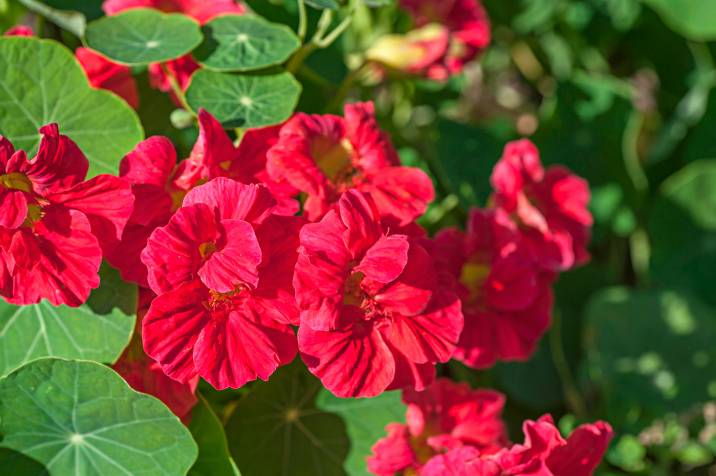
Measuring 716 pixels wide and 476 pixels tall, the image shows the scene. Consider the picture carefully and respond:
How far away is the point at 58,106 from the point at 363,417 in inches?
20.7

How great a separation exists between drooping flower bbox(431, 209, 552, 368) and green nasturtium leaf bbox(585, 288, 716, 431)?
0.44m

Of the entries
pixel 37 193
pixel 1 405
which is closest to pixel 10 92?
pixel 37 193

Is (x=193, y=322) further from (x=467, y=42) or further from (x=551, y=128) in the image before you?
(x=551, y=128)

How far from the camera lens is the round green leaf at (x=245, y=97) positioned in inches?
37.5

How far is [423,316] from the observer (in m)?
0.84

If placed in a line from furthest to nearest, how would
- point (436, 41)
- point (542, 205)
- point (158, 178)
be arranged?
1. point (436, 41)
2. point (542, 205)
3. point (158, 178)

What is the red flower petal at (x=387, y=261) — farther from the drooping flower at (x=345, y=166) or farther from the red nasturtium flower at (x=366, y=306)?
the drooping flower at (x=345, y=166)

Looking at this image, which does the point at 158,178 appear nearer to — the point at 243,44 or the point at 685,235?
the point at 243,44

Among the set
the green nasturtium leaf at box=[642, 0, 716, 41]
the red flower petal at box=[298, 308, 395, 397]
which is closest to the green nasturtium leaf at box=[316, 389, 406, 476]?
the red flower petal at box=[298, 308, 395, 397]

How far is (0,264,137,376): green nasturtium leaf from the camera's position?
0.90 metres

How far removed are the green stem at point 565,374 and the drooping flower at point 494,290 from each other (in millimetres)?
417

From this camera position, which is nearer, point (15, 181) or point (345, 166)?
point (15, 181)

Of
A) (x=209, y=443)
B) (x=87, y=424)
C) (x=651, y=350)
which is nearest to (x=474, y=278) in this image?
(x=209, y=443)

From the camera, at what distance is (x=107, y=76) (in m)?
1.06
